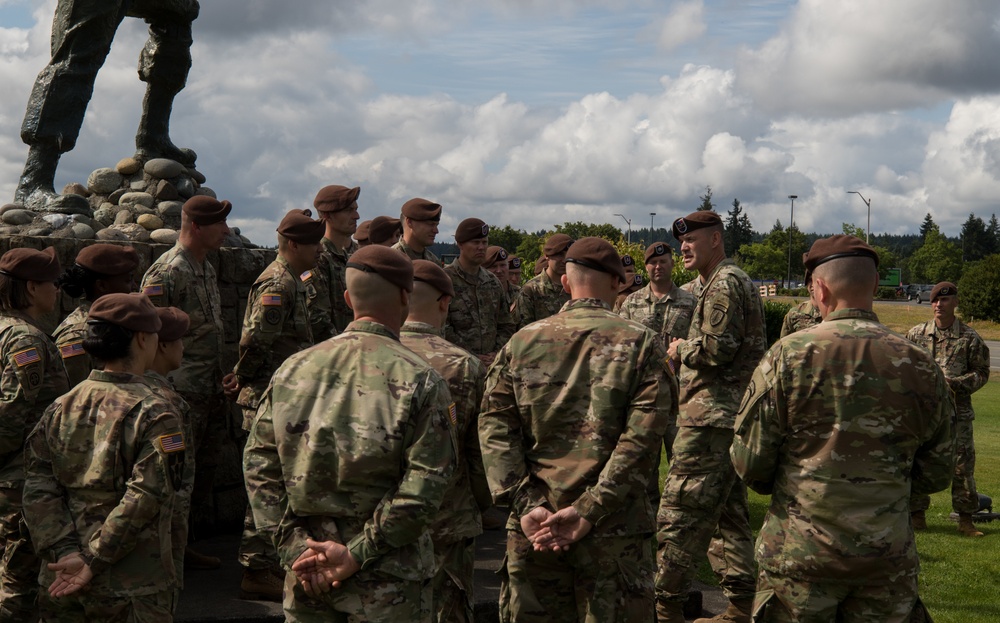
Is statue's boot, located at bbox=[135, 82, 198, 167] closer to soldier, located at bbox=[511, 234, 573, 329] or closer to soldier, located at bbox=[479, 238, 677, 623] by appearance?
soldier, located at bbox=[511, 234, 573, 329]

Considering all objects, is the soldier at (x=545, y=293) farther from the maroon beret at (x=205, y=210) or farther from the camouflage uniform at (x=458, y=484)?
the camouflage uniform at (x=458, y=484)

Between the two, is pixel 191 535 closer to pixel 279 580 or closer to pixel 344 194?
pixel 279 580

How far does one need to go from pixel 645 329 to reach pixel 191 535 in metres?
4.47

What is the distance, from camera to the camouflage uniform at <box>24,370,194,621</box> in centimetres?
400

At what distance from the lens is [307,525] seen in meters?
3.54

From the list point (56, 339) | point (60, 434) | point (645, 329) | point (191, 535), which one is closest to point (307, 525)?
point (60, 434)

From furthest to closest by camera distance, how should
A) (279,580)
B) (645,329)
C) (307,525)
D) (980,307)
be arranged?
(980,307) < (279,580) < (645,329) < (307,525)

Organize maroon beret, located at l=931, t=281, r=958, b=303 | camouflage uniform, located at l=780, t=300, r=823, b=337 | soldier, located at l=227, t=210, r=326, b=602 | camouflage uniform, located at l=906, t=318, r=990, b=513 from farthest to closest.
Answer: maroon beret, located at l=931, t=281, r=958, b=303 < camouflage uniform, located at l=906, t=318, r=990, b=513 < camouflage uniform, located at l=780, t=300, r=823, b=337 < soldier, located at l=227, t=210, r=326, b=602

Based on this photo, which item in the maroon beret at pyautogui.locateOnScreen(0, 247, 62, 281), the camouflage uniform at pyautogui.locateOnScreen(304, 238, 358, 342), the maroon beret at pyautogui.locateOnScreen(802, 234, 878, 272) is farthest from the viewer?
the camouflage uniform at pyautogui.locateOnScreen(304, 238, 358, 342)

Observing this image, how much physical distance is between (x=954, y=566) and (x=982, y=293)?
41278 millimetres

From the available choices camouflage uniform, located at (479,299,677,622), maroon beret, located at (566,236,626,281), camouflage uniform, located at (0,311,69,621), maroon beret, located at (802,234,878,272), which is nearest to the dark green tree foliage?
maroon beret, located at (802,234,878,272)

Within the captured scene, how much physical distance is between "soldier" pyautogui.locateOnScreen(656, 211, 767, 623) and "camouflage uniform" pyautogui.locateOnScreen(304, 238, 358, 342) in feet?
8.10

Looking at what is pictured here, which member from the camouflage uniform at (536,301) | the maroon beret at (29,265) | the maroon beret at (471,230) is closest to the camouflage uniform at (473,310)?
the maroon beret at (471,230)

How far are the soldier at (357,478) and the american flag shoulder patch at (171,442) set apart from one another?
2.08 ft
